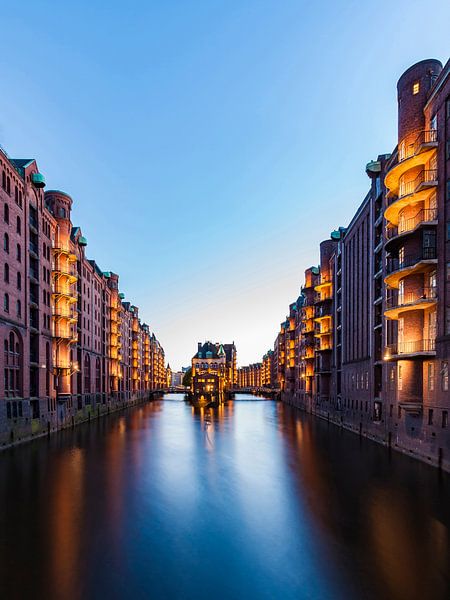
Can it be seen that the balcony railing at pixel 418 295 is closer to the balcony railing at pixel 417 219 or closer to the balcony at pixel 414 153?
the balcony railing at pixel 417 219

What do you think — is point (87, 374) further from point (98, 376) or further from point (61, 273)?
point (61, 273)

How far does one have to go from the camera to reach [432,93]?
31062 millimetres

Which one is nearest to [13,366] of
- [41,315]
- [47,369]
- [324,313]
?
Result: [41,315]

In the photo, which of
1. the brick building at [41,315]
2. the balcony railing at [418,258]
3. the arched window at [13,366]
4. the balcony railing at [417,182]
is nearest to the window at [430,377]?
the balcony railing at [418,258]

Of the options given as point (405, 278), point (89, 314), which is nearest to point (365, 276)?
point (405, 278)

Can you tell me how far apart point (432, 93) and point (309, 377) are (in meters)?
66.0

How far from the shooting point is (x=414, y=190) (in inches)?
1241

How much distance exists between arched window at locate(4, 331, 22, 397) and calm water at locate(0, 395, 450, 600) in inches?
248

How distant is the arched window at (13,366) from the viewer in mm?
39438

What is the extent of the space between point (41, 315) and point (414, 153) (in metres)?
40.4

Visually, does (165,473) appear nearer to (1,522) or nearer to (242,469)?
(242,469)

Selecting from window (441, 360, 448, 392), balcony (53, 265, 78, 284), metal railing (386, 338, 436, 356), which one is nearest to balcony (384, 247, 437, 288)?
metal railing (386, 338, 436, 356)

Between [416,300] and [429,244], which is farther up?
[429,244]

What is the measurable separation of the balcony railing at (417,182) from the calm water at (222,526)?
64.9ft
